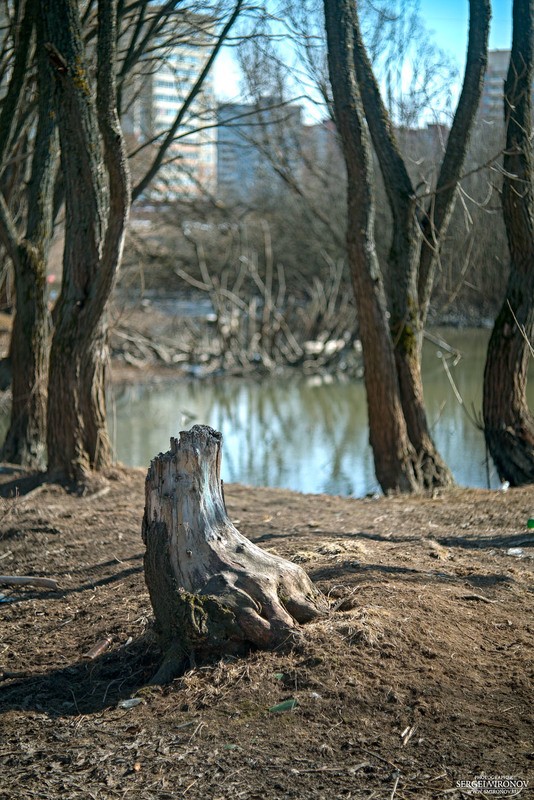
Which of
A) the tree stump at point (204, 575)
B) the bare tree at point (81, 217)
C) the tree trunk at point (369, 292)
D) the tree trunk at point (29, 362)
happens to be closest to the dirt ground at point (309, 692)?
the tree stump at point (204, 575)

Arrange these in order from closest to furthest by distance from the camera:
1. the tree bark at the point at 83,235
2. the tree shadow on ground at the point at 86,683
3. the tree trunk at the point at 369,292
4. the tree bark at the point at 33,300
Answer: the tree shadow on ground at the point at 86,683 → the tree bark at the point at 83,235 → the tree trunk at the point at 369,292 → the tree bark at the point at 33,300

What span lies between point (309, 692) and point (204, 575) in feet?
2.37

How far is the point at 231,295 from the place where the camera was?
67.6 ft

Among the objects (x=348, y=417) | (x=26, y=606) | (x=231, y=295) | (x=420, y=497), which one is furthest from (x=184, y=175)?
(x=26, y=606)

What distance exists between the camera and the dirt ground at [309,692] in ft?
10.5

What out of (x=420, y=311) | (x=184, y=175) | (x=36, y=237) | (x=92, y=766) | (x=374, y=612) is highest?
(x=184, y=175)

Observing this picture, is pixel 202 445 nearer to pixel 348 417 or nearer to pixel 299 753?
pixel 299 753

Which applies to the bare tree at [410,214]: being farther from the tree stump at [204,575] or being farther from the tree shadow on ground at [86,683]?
the tree shadow on ground at [86,683]

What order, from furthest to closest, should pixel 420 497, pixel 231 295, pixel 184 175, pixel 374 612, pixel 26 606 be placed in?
pixel 184 175, pixel 231 295, pixel 420 497, pixel 26 606, pixel 374 612

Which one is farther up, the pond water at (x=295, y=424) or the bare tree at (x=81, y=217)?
the bare tree at (x=81, y=217)

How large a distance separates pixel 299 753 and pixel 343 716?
0.92 ft

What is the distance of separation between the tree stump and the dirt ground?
0.11 metres

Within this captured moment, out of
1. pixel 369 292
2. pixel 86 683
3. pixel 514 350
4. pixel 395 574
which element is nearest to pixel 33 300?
pixel 369 292

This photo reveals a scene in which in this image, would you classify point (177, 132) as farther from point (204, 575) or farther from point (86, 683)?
point (86, 683)
